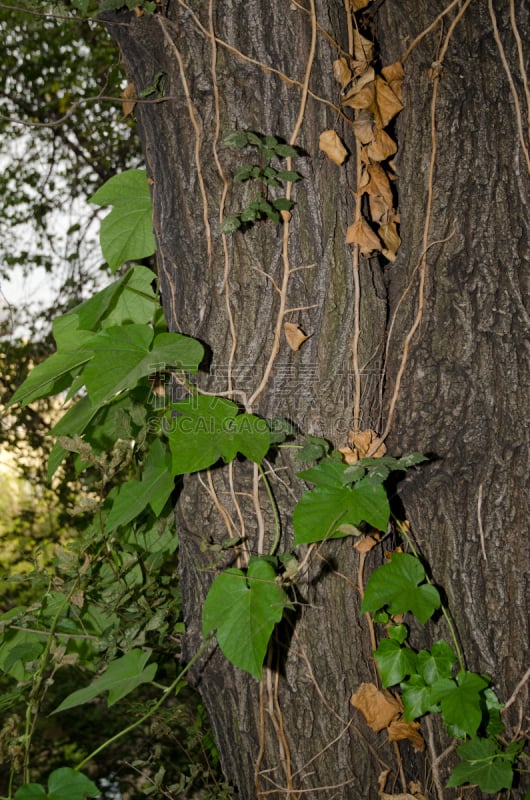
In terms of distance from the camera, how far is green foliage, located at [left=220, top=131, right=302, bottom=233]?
1.06 metres

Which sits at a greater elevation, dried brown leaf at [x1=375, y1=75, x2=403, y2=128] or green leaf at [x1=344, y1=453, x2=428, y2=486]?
dried brown leaf at [x1=375, y1=75, x2=403, y2=128]

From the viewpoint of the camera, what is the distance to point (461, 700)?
113 centimetres

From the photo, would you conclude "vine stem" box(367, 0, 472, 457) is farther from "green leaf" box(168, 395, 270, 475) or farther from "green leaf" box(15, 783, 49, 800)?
"green leaf" box(15, 783, 49, 800)

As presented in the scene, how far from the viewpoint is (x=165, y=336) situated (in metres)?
1.12

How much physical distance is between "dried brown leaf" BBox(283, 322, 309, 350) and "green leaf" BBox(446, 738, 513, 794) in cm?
75

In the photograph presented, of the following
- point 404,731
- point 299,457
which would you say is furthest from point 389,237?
point 404,731

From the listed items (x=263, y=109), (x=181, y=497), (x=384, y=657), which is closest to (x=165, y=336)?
(x=181, y=497)

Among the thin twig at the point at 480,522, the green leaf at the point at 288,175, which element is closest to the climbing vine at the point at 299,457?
the green leaf at the point at 288,175

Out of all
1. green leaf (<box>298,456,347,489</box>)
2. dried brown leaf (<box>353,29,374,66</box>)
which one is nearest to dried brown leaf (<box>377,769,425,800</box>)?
green leaf (<box>298,456,347,489</box>)

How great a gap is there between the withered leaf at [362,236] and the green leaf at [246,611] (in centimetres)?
A: 54

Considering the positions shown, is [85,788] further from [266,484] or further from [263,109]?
[263,109]

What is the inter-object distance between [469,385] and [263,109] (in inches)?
22.6

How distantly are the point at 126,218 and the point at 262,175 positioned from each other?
0.38 m

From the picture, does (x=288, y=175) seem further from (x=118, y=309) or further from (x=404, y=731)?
(x=404, y=731)
